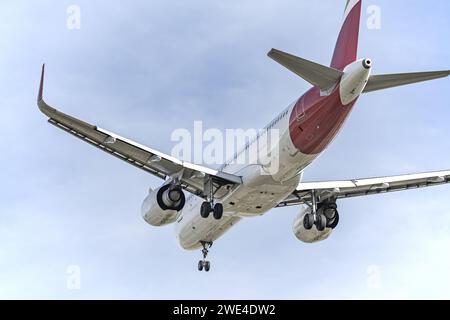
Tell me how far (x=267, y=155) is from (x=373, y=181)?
314 inches

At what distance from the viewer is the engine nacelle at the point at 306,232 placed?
1785 inches

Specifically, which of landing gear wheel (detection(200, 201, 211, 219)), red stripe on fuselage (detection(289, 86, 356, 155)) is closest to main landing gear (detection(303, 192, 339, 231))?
landing gear wheel (detection(200, 201, 211, 219))

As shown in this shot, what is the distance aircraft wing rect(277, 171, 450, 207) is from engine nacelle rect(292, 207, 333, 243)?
2.42 feet

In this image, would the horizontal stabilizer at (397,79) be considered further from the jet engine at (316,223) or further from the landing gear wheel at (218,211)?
the jet engine at (316,223)

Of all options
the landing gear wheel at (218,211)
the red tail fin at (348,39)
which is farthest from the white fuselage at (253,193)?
the red tail fin at (348,39)

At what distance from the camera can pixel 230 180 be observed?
41250mm

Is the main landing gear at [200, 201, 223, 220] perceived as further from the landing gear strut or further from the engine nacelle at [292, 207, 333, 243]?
the engine nacelle at [292, 207, 333, 243]

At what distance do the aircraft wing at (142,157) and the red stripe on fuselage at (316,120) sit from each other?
531 cm
